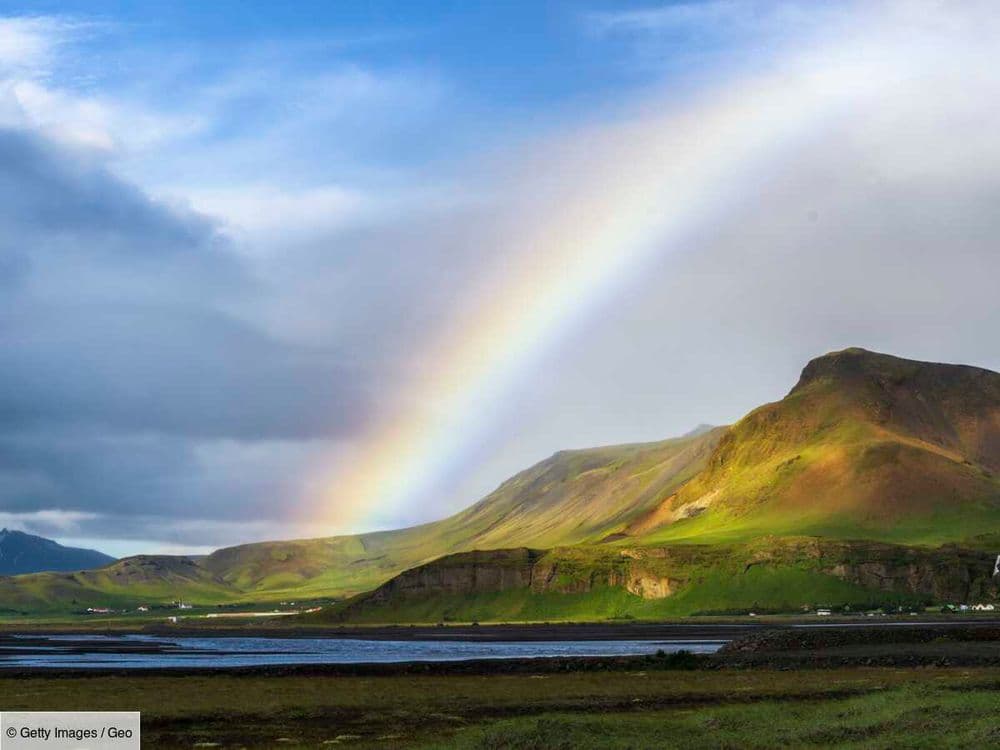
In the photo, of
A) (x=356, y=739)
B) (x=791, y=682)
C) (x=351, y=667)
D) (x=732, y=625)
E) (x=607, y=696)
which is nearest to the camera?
(x=356, y=739)

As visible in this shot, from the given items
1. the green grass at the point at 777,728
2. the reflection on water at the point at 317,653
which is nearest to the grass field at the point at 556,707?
the green grass at the point at 777,728

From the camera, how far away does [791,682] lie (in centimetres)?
7500

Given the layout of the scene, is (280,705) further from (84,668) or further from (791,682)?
(84,668)

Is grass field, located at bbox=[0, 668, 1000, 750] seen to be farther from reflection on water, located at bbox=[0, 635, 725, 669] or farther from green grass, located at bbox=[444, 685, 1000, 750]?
reflection on water, located at bbox=[0, 635, 725, 669]

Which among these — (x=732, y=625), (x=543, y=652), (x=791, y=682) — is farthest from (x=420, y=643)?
(x=791, y=682)

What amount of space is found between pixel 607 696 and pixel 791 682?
13.7 meters

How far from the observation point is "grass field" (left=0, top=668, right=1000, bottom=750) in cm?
4800

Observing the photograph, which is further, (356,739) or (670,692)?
(670,692)

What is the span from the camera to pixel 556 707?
62938mm

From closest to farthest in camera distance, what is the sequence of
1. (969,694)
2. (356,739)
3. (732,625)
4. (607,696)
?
(356,739), (969,694), (607,696), (732,625)

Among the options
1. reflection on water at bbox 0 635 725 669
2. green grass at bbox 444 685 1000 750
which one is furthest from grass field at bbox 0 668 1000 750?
reflection on water at bbox 0 635 725 669

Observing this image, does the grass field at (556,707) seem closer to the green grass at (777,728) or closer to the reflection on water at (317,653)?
the green grass at (777,728)

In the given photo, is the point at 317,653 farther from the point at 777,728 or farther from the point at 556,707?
the point at 777,728

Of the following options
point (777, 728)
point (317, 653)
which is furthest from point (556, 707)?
point (317, 653)
